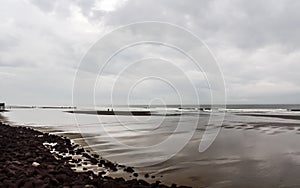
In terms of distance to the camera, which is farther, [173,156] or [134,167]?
[173,156]

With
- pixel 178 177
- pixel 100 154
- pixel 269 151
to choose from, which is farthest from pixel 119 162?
pixel 269 151

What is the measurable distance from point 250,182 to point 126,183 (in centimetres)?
467

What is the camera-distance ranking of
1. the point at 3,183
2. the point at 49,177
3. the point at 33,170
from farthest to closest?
the point at 33,170, the point at 49,177, the point at 3,183

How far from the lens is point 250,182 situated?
1142 centimetres

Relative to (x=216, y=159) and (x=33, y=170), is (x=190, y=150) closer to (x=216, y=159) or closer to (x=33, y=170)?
(x=216, y=159)

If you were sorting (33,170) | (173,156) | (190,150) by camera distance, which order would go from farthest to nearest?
(190,150)
(173,156)
(33,170)

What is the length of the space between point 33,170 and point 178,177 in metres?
5.66

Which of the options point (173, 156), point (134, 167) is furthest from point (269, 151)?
point (134, 167)

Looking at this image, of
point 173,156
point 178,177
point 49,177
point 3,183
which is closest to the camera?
point 3,183

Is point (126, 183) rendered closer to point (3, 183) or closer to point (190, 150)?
point (3, 183)

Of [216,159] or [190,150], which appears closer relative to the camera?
[216,159]

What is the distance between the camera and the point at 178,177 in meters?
12.5

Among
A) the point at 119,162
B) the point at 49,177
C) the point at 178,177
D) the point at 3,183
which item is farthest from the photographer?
the point at 119,162

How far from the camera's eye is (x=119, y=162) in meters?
15.6
